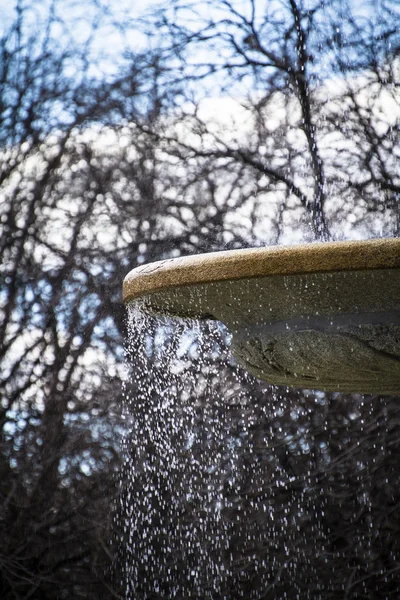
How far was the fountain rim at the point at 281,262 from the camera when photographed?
5.01 feet

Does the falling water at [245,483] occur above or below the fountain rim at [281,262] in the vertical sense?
below

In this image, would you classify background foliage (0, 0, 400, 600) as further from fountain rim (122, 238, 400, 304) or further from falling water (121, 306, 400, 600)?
fountain rim (122, 238, 400, 304)

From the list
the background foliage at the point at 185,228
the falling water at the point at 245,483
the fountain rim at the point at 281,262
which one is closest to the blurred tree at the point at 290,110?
the background foliage at the point at 185,228

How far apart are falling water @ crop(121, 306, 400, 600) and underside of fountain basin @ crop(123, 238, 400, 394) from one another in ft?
5.48

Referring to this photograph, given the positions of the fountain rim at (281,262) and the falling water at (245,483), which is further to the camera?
the falling water at (245,483)

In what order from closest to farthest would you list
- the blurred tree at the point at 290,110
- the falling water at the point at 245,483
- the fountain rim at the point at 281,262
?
the fountain rim at the point at 281,262 < the falling water at the point at 245,483 < the blurred tree at the point at 290,110

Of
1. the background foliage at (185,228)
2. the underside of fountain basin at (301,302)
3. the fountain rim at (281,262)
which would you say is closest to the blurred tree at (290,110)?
the background foliage at (185,228)

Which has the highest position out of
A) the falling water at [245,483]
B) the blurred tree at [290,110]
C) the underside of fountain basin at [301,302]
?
the blurred tree at [290,110]

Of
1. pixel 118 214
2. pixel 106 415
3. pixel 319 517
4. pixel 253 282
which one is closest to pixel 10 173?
pixel 118 214

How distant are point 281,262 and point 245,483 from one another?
2424 millimetres

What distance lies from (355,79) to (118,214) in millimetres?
1383

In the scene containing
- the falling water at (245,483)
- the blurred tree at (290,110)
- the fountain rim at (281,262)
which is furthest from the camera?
the blurred tree at (290,110)

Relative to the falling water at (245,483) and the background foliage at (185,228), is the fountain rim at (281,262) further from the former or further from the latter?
the background foliage at (185,228)

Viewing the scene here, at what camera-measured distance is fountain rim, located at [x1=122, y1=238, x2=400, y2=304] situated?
1527mm
